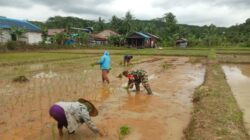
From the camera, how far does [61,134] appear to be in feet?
16.3

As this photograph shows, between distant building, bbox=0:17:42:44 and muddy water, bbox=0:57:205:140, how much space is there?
2802 centimetres

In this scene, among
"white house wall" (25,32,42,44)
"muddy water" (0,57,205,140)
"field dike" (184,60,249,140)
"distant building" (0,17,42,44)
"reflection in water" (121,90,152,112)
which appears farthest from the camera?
"white house wall" (25,32,42,44)

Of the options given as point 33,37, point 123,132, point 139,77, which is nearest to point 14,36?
point 33,37

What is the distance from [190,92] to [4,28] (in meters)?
33.5

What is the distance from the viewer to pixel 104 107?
7246 mm

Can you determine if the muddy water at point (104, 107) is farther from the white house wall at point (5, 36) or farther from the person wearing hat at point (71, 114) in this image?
the white house wall at point (5, 36)

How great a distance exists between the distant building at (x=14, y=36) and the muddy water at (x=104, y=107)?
28017 millimetres

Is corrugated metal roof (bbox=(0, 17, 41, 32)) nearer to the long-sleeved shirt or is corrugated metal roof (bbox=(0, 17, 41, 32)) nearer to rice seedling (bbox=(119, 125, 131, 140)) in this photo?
the long-sleeved shirt

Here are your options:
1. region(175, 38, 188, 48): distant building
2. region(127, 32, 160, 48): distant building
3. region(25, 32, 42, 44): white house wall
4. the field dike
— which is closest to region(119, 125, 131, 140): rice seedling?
the field dike

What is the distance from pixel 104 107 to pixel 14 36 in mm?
33817

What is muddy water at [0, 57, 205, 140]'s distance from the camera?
17.4ft

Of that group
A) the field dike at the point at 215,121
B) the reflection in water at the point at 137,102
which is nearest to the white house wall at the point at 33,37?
the reflection in water at the point at 137,102

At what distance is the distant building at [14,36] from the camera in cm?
3672

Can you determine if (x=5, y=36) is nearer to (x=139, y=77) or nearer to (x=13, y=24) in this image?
(x=13, y=24)
